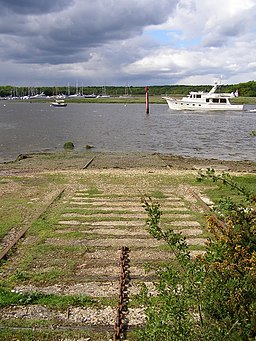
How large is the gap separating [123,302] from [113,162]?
15927mm

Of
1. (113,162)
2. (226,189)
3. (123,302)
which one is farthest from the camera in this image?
(113,162)

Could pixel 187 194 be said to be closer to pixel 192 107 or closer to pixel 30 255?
pixel 30 255

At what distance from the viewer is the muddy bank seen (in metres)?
19.0

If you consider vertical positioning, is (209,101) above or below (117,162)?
above

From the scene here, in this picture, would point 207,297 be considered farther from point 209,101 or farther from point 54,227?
point 209,101

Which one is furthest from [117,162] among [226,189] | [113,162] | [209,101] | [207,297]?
[209,101]

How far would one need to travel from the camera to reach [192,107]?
78250 millimetres

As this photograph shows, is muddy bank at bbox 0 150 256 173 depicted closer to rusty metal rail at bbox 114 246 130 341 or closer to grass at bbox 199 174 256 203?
grass at bbox 199 174 256 203

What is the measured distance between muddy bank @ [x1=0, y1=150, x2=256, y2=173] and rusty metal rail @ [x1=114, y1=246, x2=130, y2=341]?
39.7ft

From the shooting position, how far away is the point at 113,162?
2097 cm

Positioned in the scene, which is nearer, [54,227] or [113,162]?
[54,227]

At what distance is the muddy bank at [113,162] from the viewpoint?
1895 centimetres

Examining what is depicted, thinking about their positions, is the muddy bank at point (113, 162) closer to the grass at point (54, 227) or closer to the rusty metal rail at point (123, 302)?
the grass at point (54, 227)

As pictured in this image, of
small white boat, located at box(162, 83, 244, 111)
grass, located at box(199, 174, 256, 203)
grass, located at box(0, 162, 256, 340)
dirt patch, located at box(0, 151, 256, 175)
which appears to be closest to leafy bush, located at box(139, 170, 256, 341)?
grass, located at box(0, 162, 256, 340)
